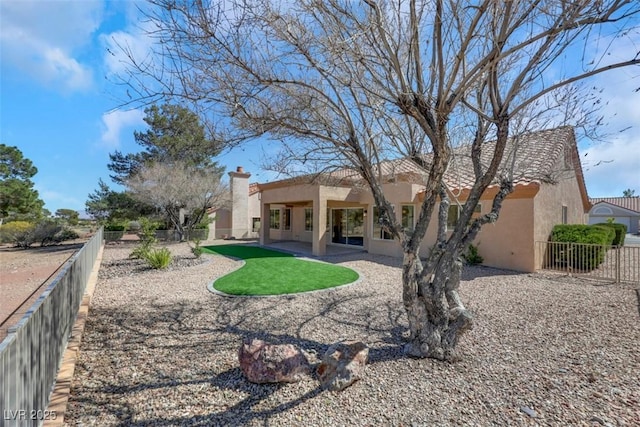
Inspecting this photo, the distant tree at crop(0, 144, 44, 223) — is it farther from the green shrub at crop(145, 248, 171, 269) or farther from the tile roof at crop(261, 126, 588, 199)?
the tile roof at crop(261, 126, 588, 199)

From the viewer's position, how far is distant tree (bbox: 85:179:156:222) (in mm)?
26203

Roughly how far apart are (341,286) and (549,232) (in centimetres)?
990

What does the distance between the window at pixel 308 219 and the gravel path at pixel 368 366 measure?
13544 mm

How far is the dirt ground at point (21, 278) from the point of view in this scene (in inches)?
309

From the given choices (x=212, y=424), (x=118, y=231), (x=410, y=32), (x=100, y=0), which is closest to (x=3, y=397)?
A: (x=212, y=424)

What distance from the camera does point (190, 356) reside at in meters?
4.74

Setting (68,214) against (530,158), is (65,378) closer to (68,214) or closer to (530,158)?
(530,158)

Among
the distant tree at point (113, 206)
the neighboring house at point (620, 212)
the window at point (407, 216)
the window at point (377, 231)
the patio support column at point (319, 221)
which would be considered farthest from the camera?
the neighboring house at point (620, 212)

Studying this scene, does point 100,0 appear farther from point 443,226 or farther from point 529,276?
point 529,276

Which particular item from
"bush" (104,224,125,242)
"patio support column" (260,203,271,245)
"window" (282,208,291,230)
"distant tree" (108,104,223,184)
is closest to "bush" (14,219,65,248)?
"bush" (104,224,125,242)

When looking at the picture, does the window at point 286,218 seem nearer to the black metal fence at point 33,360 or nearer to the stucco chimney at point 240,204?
the stucco chimney at point 240,204

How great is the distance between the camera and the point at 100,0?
454 centimetres

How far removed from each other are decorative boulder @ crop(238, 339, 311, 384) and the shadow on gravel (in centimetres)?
11

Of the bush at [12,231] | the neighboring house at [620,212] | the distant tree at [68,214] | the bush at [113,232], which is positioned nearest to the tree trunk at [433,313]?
the bush at [113,232]
